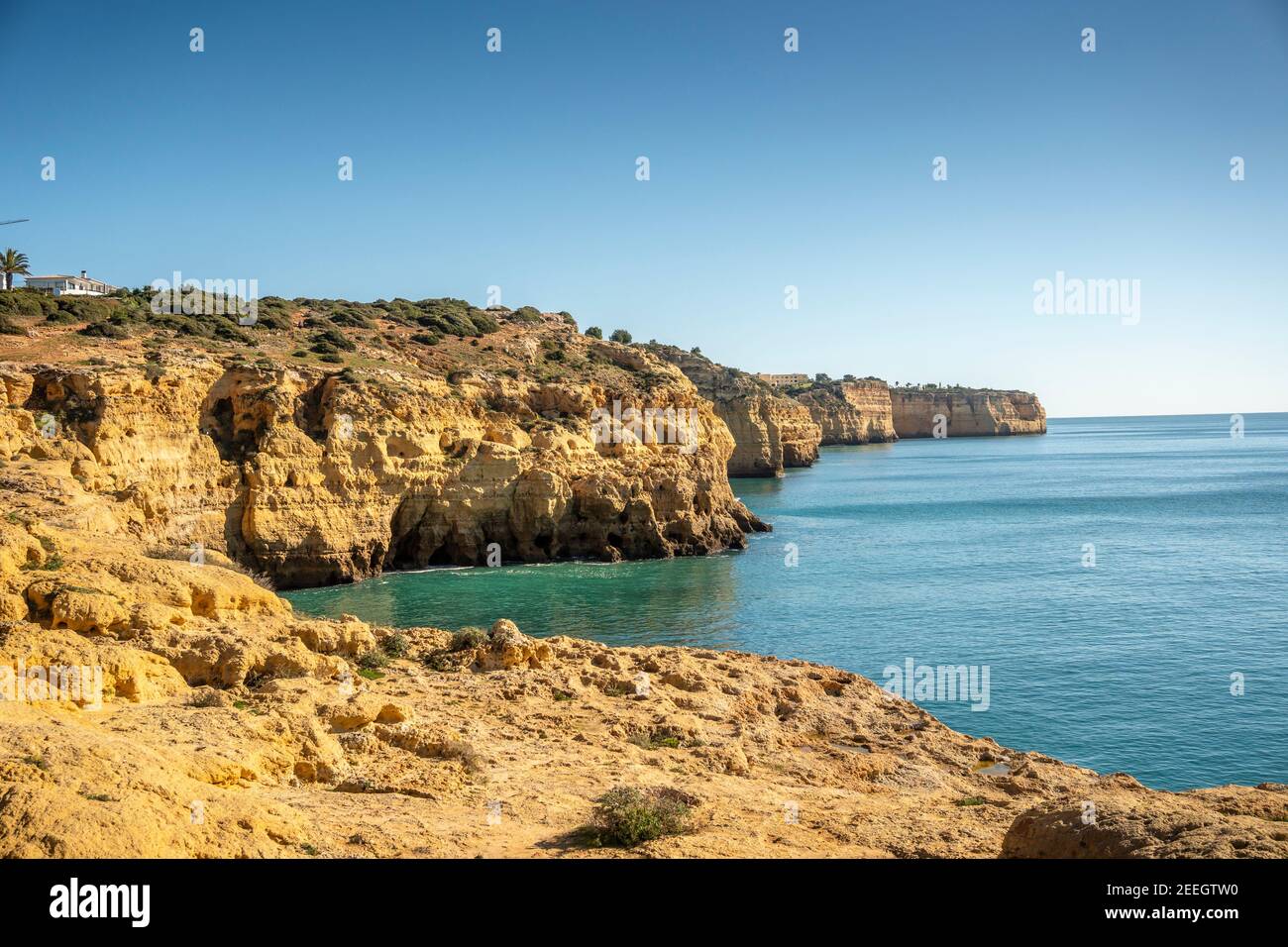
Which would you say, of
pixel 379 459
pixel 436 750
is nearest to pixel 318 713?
pixel 436 750

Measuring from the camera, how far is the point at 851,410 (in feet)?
490

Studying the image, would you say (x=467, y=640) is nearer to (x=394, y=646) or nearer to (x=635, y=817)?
(x=394, y=646)

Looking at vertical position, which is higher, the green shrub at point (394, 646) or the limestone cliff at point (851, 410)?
the limestone cliff at point (851, 410)

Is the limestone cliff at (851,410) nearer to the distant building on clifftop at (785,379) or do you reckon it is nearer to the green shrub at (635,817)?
the distant building on clifftop at (785,379)

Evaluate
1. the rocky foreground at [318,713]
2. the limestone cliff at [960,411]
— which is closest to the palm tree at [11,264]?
the rocky foreground at [318,713]

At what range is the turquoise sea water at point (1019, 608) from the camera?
60.7 ft

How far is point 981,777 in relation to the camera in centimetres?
1433

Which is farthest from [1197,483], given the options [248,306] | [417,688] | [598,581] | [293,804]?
[293,804]

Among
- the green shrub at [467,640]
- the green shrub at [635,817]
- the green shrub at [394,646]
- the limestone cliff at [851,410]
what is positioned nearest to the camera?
the green shrub at [635,817]

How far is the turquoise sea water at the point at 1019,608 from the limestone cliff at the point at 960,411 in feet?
365

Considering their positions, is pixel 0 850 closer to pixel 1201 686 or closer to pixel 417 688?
pixel 417 688

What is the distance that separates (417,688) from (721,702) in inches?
223

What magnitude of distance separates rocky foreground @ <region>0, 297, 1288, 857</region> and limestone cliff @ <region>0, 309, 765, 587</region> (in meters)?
0.15
